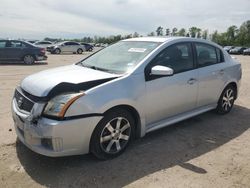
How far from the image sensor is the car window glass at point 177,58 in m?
4.52

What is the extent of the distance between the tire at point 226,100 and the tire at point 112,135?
256 centimetres

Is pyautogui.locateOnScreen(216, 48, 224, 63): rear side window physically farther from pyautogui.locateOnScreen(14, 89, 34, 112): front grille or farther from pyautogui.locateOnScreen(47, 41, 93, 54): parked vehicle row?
pyautogui.locateOnScreen(47, 41, 93, 54): parked vehicle row

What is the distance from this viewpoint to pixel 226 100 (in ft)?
19.8

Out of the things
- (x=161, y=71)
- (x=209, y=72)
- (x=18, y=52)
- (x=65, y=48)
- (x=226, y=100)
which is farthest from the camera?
(x=65, y=48)

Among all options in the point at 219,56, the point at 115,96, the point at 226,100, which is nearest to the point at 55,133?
the point at 115,96

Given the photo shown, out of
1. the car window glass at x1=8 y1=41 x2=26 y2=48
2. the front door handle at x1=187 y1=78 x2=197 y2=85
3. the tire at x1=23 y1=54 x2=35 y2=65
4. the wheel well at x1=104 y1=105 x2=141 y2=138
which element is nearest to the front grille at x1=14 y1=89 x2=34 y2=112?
the wheel well at x1=104 y1=105 x2=141 y2=138

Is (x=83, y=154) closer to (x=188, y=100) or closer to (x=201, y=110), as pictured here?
(x=188, y=100)

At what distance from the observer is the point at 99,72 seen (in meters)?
4.21

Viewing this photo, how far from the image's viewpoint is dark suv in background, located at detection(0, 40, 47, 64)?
644 inches

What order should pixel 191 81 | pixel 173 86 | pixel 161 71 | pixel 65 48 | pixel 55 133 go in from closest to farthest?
1. pixel 55 133
2. pixel 161 71
3. pixel 173 86
4. pixel 191 81
5. pixel 65 48

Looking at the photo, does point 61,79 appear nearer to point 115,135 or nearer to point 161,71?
point 115,135

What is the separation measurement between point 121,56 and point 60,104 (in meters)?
1.61

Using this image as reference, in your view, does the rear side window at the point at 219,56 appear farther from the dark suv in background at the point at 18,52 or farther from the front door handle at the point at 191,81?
the dark suv in background at the point at 18,52

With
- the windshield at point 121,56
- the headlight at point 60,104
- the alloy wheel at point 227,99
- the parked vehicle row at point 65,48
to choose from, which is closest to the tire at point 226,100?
the alloy wheel at point 227,99
